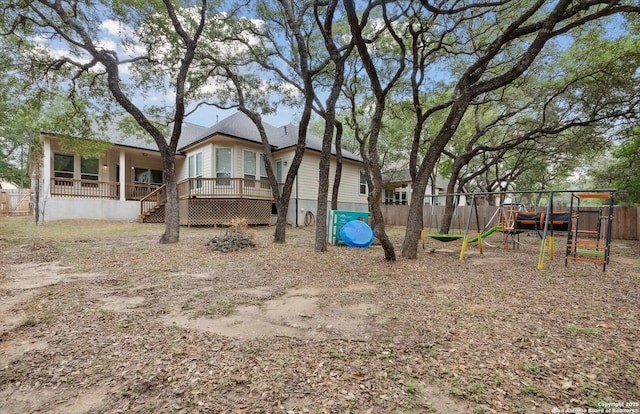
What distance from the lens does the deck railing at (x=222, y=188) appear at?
13.2m

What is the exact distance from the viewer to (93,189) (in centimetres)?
1430

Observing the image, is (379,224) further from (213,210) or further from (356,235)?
(213,210)

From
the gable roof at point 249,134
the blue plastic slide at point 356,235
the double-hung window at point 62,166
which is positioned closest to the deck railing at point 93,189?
the double-hung window at point 62,166

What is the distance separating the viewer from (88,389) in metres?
1.82

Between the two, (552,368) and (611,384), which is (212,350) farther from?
(611,384)

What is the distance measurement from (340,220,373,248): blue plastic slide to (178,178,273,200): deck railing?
6658 millimetres

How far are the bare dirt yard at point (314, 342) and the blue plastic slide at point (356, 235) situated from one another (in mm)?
3399

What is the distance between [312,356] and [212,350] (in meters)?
0.83

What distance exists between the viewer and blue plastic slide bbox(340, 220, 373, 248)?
8.30 meters

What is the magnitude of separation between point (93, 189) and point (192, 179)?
5.93m

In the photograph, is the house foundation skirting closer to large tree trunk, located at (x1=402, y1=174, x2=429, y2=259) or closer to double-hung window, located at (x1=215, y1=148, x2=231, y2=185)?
double-hung window, located at (x1=215, y1=148, x2=231, y2=185)

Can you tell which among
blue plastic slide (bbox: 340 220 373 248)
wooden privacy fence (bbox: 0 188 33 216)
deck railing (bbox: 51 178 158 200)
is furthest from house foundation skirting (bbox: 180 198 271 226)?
wooden privacy fence (bbox: 0 188 33 216)

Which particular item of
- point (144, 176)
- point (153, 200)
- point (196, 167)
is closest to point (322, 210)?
point (196, 167)

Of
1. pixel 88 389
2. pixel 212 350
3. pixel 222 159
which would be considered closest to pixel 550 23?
pixel 212 350
